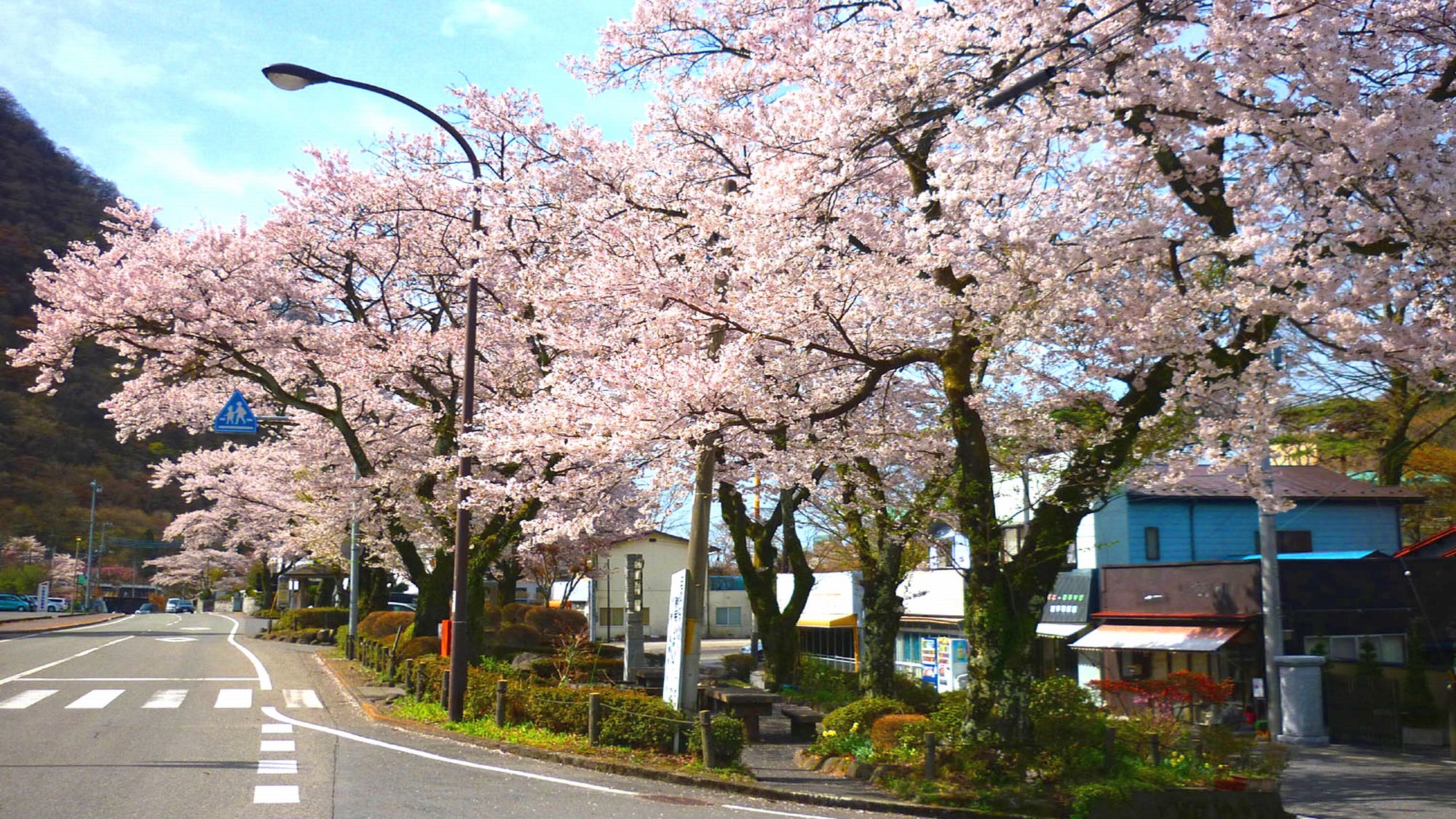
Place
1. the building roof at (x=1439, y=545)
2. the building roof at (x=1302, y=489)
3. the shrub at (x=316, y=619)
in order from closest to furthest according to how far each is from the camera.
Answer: the building roof at (x=1439, y=545), the building roof at (x=1302, y=489), the shrub at (x=316, y=619)

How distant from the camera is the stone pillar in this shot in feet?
67.9

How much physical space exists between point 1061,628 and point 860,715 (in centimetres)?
1710

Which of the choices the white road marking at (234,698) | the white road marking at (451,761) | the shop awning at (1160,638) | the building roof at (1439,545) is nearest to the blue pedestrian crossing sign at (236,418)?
the white road marking at (234,698)

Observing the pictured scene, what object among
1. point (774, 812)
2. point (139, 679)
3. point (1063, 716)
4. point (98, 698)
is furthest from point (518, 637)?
point (774, 812)

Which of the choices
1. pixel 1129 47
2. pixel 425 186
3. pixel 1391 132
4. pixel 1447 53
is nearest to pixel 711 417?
pixel 1129 47

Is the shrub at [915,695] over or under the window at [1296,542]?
under

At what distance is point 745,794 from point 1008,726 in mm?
3062

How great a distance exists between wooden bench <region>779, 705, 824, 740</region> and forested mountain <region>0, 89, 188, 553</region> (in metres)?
84.3

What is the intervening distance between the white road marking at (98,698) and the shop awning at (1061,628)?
21.5 meters

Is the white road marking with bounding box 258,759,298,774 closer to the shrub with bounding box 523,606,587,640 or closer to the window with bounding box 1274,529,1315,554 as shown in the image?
the window with bounding box 1274,529,1315,554

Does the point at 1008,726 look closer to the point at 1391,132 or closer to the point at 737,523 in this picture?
the point at 1391,132

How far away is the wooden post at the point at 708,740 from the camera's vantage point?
13094mm

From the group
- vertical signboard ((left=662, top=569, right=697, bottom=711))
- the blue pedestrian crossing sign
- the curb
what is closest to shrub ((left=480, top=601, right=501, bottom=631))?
the blue pedestrian crossing sign

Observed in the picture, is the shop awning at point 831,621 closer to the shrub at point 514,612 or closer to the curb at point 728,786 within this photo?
the shrub at point 514,612
